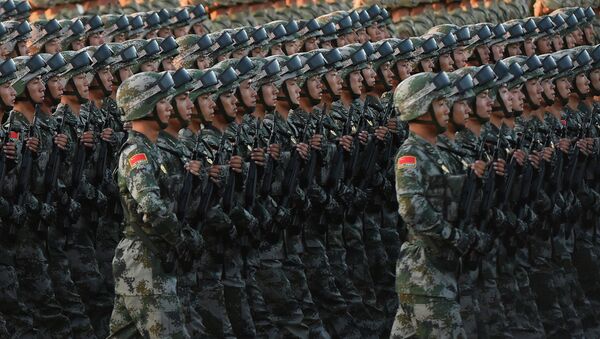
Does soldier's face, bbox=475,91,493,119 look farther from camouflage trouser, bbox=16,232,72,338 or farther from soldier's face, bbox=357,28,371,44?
soldier's face, bbox=357,28,371,44

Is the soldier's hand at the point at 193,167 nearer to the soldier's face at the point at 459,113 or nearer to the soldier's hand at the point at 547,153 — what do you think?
the soldier's face at the point at 459,113

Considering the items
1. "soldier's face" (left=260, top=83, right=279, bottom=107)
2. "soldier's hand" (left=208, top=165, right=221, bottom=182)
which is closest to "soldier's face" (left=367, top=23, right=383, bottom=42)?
"soldier's face" (left=260, top=83, right=279, bottom=107)

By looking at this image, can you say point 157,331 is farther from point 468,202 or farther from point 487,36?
point 487,36

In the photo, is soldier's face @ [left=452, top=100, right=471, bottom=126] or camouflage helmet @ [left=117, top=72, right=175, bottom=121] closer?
camouflage helmet @ [left=117, top=72, right=175, bottom=121]

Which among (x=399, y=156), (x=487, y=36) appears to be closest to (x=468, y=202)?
(x=399, y=156)

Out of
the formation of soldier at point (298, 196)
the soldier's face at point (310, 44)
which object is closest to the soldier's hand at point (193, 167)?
the formation of soldier at point (298, 196)

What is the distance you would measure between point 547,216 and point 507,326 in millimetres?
1023

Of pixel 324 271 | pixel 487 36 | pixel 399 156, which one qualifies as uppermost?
pixel 399 156

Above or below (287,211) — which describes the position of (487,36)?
below

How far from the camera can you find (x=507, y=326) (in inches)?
506

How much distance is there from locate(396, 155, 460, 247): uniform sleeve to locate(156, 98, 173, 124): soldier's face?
1.47 metres

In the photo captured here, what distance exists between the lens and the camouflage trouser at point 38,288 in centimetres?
1271

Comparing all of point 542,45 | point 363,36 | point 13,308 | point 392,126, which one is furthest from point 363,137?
point 542,45

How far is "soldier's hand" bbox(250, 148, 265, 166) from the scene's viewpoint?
12.6 metres
